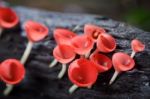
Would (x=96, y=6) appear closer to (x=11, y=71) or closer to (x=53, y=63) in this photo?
(x=53, y=63)

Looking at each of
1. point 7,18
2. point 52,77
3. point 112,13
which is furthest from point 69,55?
point 112,13

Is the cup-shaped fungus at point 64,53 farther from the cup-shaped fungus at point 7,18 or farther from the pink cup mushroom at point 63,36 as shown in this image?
the cup-shaped fungus at point 7,18

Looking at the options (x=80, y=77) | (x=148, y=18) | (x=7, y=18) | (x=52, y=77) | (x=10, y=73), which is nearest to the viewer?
(x=80, y=77)

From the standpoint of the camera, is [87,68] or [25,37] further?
[25,37]

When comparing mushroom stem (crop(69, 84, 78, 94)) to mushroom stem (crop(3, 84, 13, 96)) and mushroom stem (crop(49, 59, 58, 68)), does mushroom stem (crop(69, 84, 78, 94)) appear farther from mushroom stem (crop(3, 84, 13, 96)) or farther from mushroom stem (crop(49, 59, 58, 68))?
mushroom stem (crop(3, 84, 13, 96))

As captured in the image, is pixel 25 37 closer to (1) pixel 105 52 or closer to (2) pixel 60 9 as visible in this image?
(1) pixel 105 52

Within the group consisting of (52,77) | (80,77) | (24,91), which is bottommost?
(24,91)
